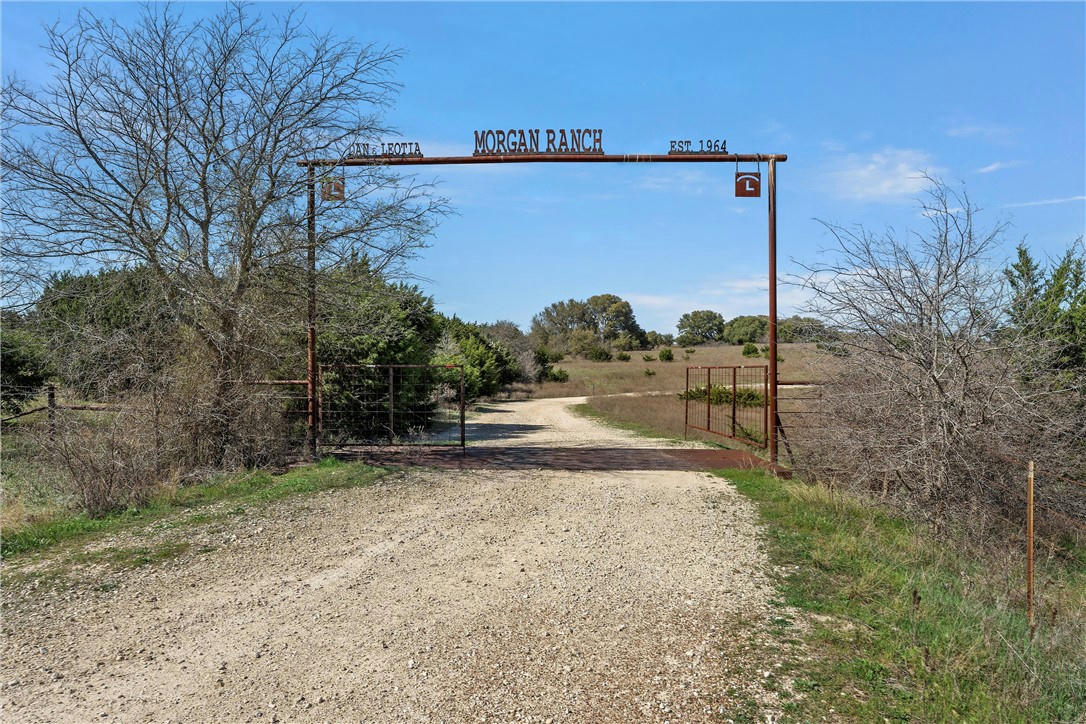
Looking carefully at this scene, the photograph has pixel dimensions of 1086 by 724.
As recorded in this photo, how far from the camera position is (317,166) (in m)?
11.4

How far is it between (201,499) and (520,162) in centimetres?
746

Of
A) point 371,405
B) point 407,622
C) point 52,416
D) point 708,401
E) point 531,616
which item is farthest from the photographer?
point 371,405

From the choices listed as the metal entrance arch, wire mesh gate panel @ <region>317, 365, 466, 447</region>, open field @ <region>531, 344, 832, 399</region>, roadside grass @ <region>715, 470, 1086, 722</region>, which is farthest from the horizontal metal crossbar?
open field @ <region>531, 344, 832, 399</region>

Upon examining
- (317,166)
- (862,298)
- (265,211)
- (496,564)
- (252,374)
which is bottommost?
(496,564)

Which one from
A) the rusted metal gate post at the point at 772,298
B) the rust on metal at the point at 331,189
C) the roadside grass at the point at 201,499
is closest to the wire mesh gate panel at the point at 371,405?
the roadside grass at the point at 201,499

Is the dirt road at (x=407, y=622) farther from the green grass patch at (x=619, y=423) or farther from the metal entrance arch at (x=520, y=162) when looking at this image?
the green grass patch at (x=619, y=423)

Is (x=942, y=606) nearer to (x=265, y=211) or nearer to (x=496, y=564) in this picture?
(x=496, y=564)

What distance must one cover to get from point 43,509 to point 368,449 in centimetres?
562

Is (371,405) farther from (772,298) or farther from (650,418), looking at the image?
(650,418)

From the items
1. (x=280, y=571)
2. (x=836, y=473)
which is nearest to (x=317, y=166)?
(x=280, y=571)

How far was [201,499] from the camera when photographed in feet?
29.6

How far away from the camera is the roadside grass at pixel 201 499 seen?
7.05 meters

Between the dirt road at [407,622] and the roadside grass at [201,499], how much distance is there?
0.61 metres

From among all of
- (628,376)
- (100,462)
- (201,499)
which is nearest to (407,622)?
(201,499)
